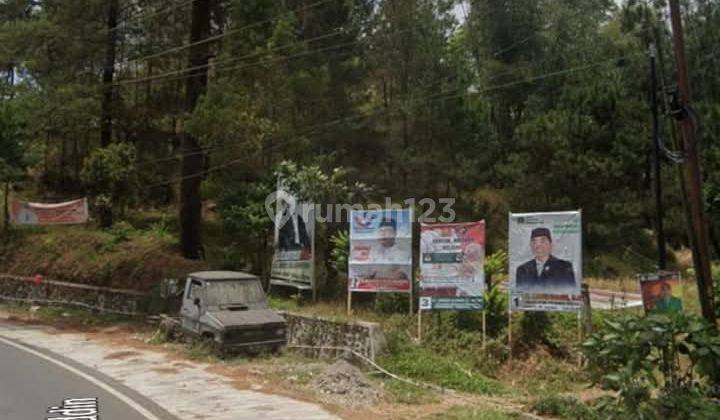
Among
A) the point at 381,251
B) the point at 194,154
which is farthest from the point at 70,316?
the point at 381,251

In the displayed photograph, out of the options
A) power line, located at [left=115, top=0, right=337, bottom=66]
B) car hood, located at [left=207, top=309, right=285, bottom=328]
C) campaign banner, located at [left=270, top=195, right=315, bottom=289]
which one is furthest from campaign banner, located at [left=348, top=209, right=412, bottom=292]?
power line, located at [left=115, top=0, right=337, bottom=66]

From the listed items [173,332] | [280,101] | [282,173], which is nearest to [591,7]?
[280,101]

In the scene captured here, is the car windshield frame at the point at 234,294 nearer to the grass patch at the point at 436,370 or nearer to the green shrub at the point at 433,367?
the green shrub at the point at 433,367

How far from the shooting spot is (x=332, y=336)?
1622 cm

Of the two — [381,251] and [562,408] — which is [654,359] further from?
[381,251]

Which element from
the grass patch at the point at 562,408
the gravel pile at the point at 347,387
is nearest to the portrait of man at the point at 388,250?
the gravel pile at the point at 347,387

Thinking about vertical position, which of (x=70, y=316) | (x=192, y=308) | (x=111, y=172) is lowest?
(x=70, y=316)

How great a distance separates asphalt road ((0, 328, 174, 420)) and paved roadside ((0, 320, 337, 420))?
23 centimetres

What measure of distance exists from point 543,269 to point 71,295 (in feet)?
66.2

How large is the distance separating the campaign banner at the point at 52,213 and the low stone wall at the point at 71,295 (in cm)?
394

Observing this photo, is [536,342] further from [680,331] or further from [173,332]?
[173,332]

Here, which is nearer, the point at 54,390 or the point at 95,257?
the point at 54,390

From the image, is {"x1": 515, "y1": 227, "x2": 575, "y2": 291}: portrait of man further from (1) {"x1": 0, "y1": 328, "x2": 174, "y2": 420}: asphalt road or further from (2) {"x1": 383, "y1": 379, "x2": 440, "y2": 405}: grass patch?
(1) {"x1": 0, "y1": 328, "x2": 174, "y2": 420}: asphalt road

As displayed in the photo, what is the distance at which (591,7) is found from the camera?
48.2 m
